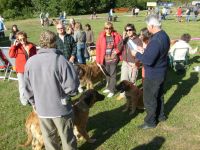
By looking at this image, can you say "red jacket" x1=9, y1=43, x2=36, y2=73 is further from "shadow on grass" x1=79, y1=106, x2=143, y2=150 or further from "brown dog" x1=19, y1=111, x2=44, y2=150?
"brown dog" x1=19, y1=111, x2=44, y2=150

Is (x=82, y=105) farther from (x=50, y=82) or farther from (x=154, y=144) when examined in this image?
(x=50, y=82)

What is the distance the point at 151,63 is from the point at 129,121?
1.77 metres

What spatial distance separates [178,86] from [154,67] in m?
3.57

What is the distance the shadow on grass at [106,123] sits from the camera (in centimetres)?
600

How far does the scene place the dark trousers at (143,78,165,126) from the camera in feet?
19.7

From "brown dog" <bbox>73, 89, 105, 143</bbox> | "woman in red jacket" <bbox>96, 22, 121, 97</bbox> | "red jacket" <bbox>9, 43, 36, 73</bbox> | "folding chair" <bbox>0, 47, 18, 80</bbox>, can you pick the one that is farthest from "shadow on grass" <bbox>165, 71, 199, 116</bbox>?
"folding chair" <bbox>0, 47, 18, 80</bbox>

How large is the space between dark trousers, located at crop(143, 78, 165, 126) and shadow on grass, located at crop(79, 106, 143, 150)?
66 cm

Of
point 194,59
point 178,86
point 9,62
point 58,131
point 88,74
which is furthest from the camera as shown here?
point 194,59

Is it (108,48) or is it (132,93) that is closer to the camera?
(132,93)

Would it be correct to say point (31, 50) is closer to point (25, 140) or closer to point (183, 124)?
point (25, 140)

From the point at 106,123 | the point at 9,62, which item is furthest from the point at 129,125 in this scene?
the point at 9,62

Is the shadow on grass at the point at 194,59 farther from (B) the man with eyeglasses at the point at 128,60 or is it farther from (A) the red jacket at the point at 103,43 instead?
(A) the red jacket at the point at 103,43


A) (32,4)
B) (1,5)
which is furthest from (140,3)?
(1,5)

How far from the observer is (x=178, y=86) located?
914cm
